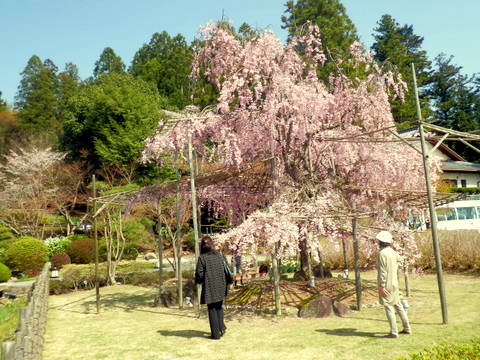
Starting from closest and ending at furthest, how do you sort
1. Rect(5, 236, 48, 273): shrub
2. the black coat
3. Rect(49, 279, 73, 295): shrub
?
the black coat < Rect(49, 279, 73, 295): shrub < Rect(5, 236, 48, 273): shrub

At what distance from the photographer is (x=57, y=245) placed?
84.4ft

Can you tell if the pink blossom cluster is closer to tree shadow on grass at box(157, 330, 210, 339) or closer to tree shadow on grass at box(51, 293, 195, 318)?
tree shadow on grass at box(157, 330, 210, 339)

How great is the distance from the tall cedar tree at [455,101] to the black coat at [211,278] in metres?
46.1

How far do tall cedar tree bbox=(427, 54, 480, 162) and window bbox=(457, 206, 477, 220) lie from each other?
2432cm

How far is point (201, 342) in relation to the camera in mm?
7730

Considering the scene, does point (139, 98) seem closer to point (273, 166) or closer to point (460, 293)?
point (273, 166)

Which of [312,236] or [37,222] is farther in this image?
[37,222]

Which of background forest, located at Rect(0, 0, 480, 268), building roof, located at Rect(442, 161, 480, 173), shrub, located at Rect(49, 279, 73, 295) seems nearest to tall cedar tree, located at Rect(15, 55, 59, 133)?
background forest, located at Rect(0, 0, 480, 268)

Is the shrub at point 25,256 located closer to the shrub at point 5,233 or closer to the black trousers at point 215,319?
the shrub at point 5,233

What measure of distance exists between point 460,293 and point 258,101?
25.6ft

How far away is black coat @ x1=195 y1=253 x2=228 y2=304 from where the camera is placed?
7.78 metres

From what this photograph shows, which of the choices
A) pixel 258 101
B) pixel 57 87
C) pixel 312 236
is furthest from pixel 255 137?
pixel 57 87

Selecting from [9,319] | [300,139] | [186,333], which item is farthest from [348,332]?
[9,319]

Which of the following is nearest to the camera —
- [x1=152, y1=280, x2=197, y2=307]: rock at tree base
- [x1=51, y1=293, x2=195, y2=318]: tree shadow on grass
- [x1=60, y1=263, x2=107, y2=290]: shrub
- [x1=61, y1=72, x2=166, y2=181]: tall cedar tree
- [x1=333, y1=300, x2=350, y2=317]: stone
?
[x1=333, y1=300, x2=350, y2=317]: stone
